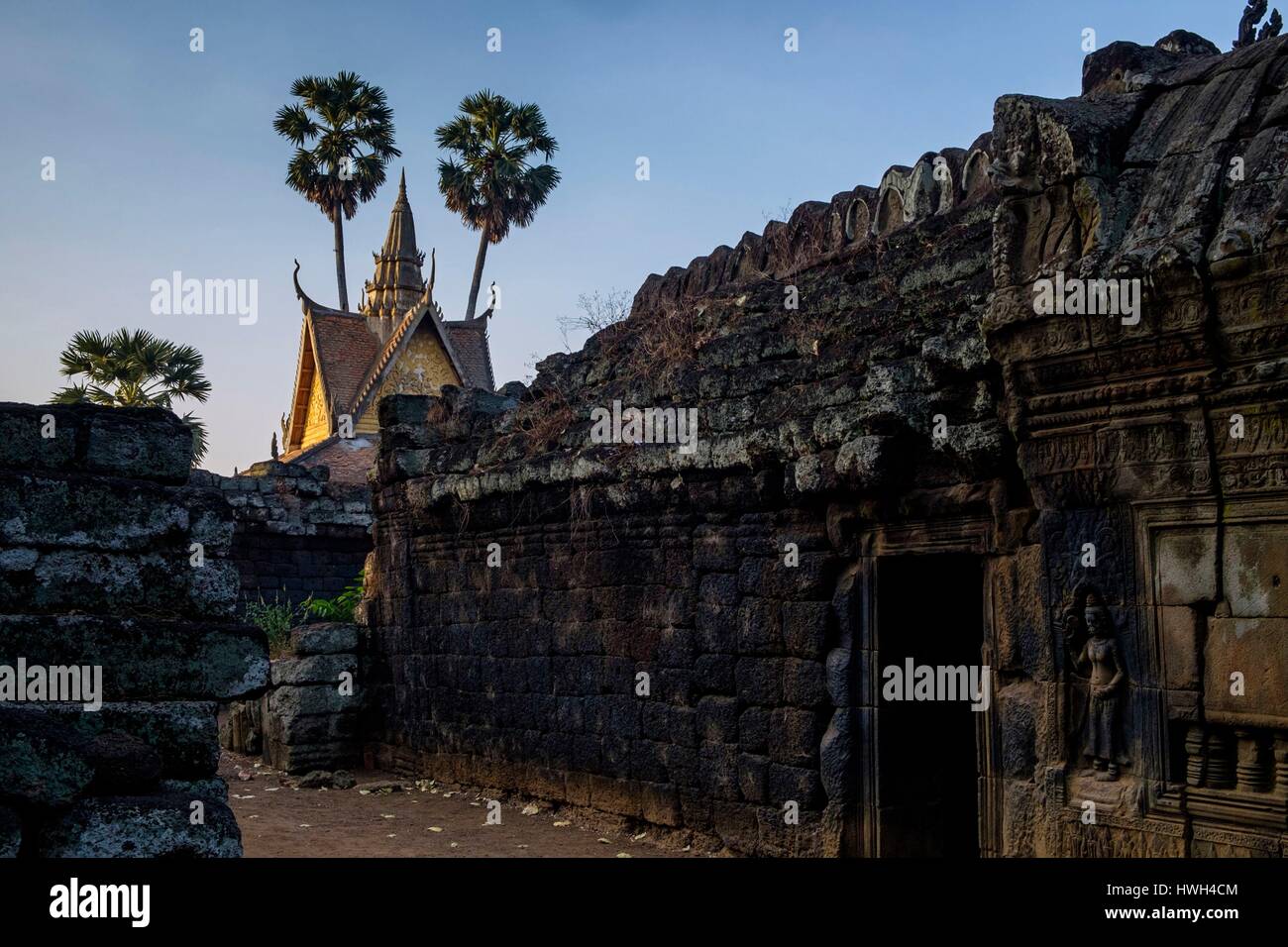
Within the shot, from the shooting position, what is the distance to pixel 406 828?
400 inches

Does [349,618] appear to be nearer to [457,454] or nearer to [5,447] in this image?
[457,454]

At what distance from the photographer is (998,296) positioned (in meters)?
6.12

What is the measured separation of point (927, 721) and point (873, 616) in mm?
758

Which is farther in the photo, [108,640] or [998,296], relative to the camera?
[998,296]

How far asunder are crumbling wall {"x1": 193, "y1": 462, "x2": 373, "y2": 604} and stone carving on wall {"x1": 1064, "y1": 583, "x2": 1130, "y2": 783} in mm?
15330

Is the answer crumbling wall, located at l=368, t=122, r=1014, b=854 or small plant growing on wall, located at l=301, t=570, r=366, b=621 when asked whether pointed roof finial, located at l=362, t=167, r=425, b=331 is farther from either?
crumbling wall, located at l=368, t=122, r=1014, b=854

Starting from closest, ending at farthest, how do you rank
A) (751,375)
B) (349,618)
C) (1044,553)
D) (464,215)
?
(1044,553) → (751,375) → (349,618) → (464,215)

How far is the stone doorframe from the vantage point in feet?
22.8

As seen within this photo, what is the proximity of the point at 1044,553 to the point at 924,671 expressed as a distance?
175 centimetres

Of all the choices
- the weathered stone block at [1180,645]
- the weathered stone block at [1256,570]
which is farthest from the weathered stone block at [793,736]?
the weathered stone block at [1256,570]

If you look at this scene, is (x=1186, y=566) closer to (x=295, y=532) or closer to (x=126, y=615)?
(x=126, y=615)

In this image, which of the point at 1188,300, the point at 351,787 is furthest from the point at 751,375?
the point at 351,787

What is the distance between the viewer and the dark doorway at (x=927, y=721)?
7570mm

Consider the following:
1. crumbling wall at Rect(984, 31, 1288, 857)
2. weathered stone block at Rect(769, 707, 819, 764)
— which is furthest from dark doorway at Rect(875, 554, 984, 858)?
crumbling wall at Rect(984, 31, 1288, 857)
